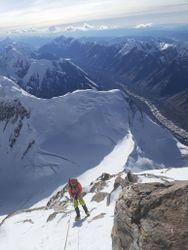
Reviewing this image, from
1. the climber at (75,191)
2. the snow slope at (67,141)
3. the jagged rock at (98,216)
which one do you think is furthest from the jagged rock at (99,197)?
the snow slope at (67,141)

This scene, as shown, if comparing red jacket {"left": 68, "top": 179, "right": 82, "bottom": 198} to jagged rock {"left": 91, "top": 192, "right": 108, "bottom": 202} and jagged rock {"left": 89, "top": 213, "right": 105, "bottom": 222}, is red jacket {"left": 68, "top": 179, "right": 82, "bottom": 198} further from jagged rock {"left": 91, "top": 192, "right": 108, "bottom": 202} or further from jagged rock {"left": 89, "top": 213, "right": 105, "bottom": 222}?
jagged rock {"left": 91, "top": 192, "right": 108, "bottom": 202}

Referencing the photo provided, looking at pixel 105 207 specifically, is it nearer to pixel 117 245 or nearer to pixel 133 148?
pixel 117 245

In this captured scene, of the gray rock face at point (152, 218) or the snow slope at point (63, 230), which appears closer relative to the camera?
the gray rock face at point (152, 218)

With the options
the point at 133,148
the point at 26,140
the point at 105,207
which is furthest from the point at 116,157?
the point at 105,207

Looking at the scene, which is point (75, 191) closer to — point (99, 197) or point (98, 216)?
point (98, 216)

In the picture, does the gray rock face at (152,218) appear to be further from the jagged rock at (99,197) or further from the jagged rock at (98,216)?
the jagged rock at (99,197)

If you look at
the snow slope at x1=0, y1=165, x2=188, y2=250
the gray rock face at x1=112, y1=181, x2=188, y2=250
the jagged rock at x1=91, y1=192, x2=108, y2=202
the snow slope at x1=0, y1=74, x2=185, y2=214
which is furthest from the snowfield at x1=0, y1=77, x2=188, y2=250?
the gray rock face at x1=112, y1=181, x2=188, y2=250
